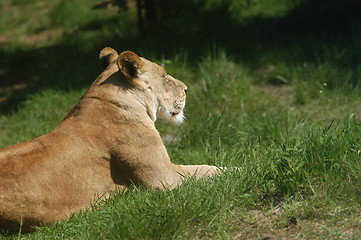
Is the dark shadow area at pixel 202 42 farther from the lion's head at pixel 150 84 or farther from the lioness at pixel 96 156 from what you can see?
the lioness at pixel 96 156

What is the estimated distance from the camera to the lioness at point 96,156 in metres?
4.45

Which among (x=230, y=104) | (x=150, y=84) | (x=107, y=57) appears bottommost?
(x=230, y=104)

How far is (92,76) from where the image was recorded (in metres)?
8.20

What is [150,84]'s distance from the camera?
5105mm

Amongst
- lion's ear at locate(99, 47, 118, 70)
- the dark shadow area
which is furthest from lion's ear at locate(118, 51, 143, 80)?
the dark shadow area

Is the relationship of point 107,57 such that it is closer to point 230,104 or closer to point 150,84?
point 150,84

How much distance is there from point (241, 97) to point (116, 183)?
9.53 ft

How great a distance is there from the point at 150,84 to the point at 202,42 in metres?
3.93

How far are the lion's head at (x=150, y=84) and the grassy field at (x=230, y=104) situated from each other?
1.92 ft

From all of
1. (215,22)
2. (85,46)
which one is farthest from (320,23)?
(85,46)

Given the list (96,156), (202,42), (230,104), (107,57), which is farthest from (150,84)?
(202,42)

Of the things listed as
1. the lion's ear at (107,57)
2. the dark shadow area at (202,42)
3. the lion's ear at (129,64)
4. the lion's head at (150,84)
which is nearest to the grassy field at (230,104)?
the dark shadow area at (202,42)

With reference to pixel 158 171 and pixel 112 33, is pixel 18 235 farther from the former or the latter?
pixel 112 33

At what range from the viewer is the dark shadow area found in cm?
833
